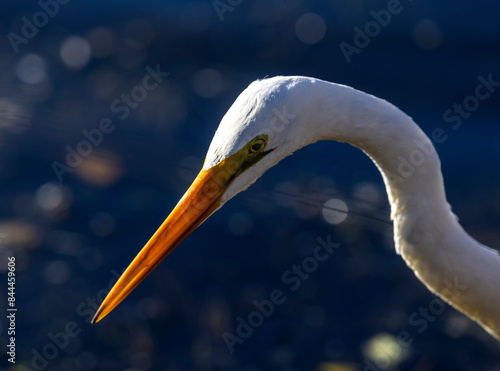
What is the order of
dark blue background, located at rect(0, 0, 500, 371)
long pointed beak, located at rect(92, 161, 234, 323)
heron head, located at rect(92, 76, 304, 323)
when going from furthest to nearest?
dark blue background, located at rect(0, 0, 500, 371) → long pointed beak, located at rect(92, 161, 234, 323) → heron head, located at rect(92, 76, 304, 323)

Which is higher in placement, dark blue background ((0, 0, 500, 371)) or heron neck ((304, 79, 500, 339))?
heron neck ((304, 79, 500, 339))

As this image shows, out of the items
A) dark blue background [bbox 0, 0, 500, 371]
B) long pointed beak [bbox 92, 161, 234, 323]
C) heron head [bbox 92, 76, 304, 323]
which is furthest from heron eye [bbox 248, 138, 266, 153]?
dark blue background [bbox 0, 0, 500, 371]

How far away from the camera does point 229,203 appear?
436 cm

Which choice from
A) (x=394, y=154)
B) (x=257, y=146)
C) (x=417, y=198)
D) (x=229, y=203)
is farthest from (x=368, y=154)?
(x=229, y=203)

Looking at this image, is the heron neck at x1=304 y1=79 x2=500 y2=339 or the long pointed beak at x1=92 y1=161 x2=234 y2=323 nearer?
the heron neck at x1=304 y1=79 x2=500 y2=339

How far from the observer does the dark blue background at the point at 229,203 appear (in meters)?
3.57

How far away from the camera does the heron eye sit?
1.96 metres

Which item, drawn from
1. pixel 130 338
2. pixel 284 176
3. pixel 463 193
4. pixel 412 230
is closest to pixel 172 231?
pixel 412 230

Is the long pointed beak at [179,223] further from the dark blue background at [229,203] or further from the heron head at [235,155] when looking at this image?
the dark blue background at [229,203]

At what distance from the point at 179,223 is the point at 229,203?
224cm

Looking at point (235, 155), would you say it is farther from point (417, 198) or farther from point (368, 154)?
point (417, 198)

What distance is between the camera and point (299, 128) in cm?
196

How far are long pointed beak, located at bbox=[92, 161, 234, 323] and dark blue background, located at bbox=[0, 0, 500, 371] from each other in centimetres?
147

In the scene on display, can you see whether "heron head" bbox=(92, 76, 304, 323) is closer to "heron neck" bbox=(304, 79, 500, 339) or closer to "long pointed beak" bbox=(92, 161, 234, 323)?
"long pointed beak" bbox=(92, 161, 234, 323)
